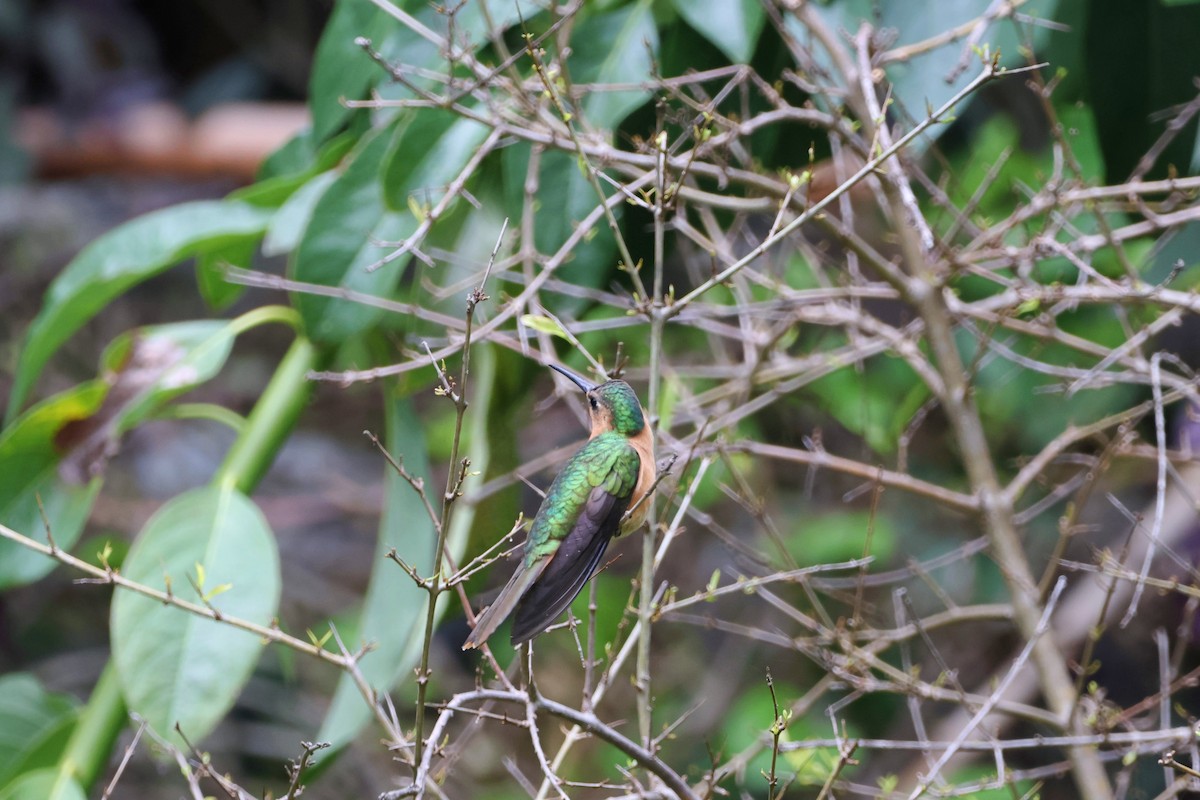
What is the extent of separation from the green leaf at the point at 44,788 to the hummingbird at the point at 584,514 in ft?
3.35

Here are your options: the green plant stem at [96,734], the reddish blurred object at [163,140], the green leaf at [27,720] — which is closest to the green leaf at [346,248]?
the green plant stem at [96,734]

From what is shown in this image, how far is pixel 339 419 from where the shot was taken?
4160mm

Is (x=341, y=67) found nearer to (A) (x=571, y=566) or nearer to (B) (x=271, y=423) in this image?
(B) (x=271, y=423)

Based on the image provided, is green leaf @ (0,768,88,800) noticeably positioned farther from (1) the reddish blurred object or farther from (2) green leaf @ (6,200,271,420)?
(1) the reddish blurred object

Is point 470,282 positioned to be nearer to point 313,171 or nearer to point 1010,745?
point 313,171

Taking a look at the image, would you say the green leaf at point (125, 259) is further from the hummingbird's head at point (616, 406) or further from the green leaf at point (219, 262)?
the hummingbird's head at point (616, 406)

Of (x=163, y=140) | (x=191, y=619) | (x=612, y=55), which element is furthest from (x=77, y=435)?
(x=163, y=140)

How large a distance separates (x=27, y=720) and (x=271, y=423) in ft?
1.91

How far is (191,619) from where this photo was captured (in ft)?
4.83

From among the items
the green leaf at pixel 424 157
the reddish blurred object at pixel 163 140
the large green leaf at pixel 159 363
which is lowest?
the large green leaf at pixel 159 363

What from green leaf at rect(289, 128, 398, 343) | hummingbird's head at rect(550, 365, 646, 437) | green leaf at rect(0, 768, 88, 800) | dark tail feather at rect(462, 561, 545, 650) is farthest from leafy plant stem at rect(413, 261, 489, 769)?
green leaf at rect(0, 768, 88, 800)

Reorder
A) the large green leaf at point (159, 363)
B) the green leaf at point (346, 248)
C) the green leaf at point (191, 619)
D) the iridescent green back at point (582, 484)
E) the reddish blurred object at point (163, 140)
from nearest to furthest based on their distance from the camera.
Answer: the iridescent green back at point (582, 484) → the green leaf at point (191, 619) → the green leaf at point (346, 248) → the large green leaf at point (159, 363) → the reddish blurred object at point (163, 140)

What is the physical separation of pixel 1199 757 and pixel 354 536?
3.17 metres

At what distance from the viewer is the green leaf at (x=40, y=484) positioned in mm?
1662
